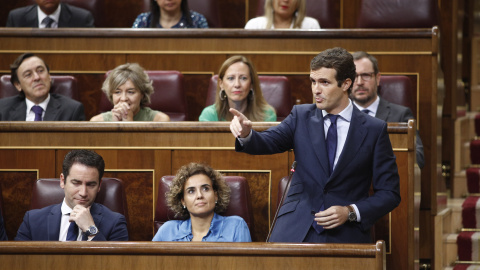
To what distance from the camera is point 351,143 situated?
1366mm

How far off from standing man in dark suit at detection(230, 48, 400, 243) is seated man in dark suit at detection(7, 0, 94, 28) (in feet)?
4.46

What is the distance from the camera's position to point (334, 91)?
1.37 metres

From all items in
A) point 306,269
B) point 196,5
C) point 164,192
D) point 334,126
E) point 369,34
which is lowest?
point 306,269

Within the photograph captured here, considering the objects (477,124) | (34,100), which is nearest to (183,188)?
(34,100)

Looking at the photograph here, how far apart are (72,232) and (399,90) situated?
977 mm

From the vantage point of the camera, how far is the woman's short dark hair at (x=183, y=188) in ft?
5.25

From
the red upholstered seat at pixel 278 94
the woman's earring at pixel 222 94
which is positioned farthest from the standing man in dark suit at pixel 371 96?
the woman's earring at pixel 222 94

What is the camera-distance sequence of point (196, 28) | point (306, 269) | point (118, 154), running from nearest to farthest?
point (306, 269)
point (118, 154)
point (196, 28)

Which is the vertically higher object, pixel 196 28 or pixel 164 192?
pixel 196 28

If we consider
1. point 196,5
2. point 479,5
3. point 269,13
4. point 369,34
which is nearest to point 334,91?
point 369,34

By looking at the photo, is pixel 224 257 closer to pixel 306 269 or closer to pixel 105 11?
pixel 306 269

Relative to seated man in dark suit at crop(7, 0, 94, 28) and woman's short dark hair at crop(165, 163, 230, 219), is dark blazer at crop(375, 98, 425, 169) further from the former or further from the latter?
seated man in dark suit at crop(7, 0, 94, 28)

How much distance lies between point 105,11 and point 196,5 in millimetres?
493

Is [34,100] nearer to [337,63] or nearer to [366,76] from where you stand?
[366,76]
